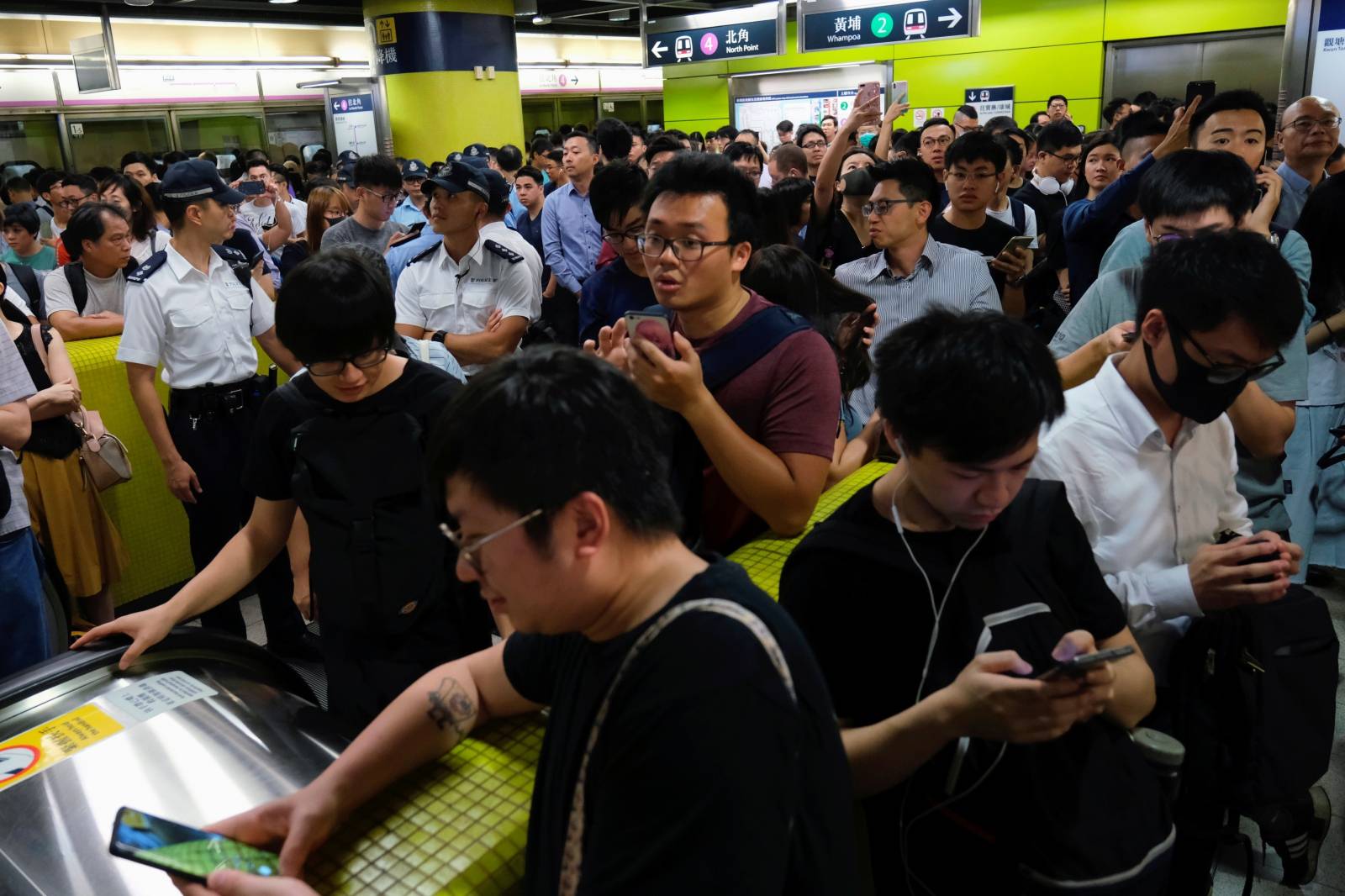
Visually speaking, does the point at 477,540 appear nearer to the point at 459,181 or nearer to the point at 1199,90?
the point at 459,181

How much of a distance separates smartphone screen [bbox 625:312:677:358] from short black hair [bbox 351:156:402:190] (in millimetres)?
4274

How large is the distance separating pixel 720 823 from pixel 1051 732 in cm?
58

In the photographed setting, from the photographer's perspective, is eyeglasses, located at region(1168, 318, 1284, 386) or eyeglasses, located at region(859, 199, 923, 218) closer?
eyeglasses, located at region(1168, 318, 1284, 386)

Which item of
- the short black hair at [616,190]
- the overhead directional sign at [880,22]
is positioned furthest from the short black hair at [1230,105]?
the overhead directional sign at [880,22]

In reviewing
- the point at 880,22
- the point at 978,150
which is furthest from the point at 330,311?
the point at 880,22

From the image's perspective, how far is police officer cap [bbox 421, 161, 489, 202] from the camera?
3.81 meters

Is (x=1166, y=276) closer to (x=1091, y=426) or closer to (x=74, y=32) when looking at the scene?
(x=1091, y=426)

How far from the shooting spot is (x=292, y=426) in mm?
1993

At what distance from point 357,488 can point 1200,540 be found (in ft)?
5.58

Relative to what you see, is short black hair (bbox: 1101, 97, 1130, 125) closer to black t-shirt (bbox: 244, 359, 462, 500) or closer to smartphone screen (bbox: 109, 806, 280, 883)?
black t-shirt (bbox: 244, 359, 462, 500)

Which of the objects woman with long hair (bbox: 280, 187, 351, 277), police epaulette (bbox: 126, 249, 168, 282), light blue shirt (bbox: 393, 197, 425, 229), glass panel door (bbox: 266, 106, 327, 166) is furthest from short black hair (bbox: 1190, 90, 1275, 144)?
glass panel door (bbox: 266, 106, 327, 166)

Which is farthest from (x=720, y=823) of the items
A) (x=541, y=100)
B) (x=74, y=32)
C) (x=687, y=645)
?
(x=541, y=100)

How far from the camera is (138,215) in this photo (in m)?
5.22

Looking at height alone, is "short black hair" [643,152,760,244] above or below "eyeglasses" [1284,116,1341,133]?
below
